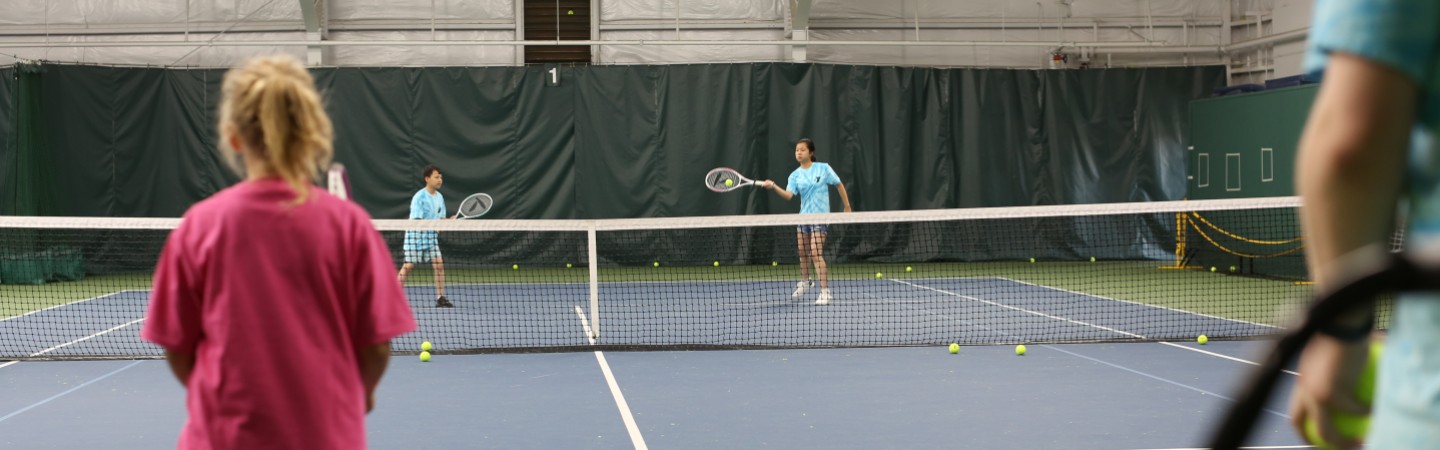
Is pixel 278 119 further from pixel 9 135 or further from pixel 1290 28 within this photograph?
pixel 1290 28

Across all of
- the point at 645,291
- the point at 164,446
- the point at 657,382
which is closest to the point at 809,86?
the point at 645,291

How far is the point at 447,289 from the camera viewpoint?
42.0ft

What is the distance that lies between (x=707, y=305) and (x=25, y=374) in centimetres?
537

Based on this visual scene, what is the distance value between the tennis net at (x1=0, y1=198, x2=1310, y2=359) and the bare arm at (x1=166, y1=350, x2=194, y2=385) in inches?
166

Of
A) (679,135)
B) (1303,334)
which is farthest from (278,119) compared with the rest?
(679,135)

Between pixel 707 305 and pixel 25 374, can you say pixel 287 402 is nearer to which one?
pixel 25 374

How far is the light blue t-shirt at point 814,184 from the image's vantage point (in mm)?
10664

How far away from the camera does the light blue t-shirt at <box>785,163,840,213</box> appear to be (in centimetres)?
1066

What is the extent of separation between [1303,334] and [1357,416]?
302 mm

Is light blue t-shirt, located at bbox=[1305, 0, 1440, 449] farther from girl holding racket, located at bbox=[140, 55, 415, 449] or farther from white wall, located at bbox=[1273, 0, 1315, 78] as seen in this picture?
white wall, located at bbox=[1273, 0, 1315, 78]

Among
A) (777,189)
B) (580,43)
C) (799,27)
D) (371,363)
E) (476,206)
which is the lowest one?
(371,363)

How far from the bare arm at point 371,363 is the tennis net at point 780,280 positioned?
3.92 m

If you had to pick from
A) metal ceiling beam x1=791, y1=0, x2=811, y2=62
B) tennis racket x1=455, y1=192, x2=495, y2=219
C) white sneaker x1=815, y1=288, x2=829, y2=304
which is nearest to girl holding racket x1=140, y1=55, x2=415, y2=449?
white sneaker x1=815, y1=288, x2=829, y2=304

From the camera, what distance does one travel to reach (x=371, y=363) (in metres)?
2.15
